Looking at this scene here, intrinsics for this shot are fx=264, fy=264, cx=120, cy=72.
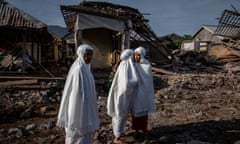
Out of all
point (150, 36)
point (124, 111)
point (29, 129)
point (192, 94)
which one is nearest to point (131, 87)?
point (124, 111)

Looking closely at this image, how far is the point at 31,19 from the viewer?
40.3 feet

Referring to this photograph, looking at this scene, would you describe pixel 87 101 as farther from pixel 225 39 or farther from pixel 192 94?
pixel 225 39

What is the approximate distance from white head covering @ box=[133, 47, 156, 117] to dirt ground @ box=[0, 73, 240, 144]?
0.50 meters

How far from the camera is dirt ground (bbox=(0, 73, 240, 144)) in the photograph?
4.65 m

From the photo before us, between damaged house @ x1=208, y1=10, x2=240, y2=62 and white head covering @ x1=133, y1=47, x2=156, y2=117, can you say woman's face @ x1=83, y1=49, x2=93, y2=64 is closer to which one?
white head covering @ x1=133, y1=47, x2=156, y2=117

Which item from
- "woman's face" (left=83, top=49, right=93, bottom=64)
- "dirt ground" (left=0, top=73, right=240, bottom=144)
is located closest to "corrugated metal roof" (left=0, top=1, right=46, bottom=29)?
"dirt ground" (left=0, top=73, right=240, bottom=144)

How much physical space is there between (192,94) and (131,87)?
17.1 feet

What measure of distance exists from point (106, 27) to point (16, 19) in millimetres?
4266

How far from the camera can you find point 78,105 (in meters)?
3.30

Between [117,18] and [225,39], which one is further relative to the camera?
[225,39]

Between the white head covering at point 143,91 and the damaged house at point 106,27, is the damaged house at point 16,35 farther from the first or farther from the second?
the white head covering at point 143,91

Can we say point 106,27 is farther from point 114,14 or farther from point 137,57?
point 137,57

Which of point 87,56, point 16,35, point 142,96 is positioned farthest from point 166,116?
point 16,35

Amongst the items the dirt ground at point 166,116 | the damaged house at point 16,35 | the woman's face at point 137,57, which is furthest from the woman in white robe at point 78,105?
the damaged house at point 16,35
